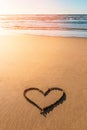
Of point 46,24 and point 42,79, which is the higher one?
point 42,79

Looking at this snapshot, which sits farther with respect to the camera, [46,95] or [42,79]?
[42,79]

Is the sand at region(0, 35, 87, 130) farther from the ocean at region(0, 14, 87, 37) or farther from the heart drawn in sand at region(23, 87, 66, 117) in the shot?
the ocean at region(0, 14, 87, 37)

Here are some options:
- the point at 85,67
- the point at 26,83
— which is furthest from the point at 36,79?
the point at 85,67

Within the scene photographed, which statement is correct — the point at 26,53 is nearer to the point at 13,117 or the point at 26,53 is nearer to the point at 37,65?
the point at 37,65

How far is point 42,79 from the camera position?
2.64 meters

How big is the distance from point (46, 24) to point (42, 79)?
208cm

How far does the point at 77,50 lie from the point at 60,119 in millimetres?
1850

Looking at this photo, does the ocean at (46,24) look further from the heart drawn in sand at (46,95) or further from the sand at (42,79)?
the heart drawn in sand at (46,95)

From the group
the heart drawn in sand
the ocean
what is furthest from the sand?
the ocean

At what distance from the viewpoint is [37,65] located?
3.06 meters

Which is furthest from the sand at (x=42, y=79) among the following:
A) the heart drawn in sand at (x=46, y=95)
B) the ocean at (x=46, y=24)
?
the ocean at (x=46, y=24)

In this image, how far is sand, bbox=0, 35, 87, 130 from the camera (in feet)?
6.26

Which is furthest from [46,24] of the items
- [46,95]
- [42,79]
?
[46,95]

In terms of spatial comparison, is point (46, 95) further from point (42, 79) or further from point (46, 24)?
point (46, 24)
